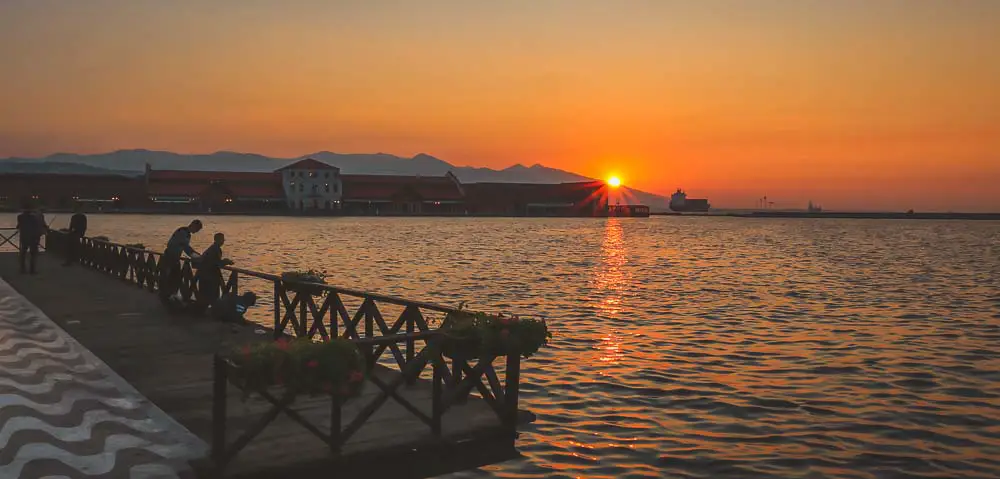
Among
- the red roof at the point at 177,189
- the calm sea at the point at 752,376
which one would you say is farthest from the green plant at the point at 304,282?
the red roof at the point at 177,189

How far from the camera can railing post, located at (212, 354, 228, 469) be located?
24.3 feet

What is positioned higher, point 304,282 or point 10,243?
point 304,282

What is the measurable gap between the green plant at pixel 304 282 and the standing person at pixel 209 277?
148cm

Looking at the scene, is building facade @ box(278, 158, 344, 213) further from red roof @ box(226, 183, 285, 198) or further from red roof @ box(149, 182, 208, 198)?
red roof @ box(149, 182, 208, 198)

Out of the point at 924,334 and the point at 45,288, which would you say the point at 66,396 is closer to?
the point at 45,288

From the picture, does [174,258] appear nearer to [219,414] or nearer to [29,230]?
[219,414]

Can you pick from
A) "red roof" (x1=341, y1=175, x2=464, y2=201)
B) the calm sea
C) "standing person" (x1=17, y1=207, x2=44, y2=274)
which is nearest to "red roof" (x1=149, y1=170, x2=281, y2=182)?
"red roof" (x1=341, y1=175, x2=464, y2=201)

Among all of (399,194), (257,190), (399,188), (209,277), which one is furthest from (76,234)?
(399,188)

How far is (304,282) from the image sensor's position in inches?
553

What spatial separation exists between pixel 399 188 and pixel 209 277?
159m

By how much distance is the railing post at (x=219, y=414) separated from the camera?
7.41 m

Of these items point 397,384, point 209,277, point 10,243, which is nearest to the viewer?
point 397,384

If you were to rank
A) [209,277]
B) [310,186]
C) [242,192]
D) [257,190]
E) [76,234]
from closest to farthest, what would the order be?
[209,277]
[76,234]
[242,192]
[257,190]
[310,186]

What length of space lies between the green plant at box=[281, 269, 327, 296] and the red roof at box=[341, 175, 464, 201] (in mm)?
→ 156563
